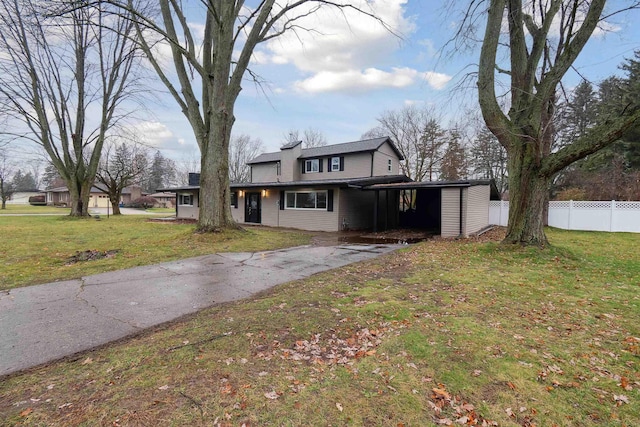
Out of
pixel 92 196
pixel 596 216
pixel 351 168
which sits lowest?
pixel 596 216

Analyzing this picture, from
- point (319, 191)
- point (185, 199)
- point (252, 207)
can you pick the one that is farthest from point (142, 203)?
point (319, 191)

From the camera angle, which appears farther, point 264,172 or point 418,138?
point 418,138

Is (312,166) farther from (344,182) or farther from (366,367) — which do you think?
(366,367)

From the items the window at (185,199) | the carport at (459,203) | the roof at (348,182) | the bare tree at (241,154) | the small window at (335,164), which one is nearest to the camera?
the carport at (459,203)

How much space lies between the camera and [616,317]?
3.85m

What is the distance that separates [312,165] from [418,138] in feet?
45.2

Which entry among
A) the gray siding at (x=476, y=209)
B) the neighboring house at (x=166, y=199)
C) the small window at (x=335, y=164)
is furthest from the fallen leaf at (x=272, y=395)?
the neighboring house at (x=166, y=199)

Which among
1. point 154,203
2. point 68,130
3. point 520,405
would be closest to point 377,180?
point 520,405

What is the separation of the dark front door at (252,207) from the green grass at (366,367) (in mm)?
14687

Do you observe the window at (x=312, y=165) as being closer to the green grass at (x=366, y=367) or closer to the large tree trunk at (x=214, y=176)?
the large tree trunk at (x=214, y=176)

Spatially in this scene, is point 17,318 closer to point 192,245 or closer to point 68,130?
point 192,245

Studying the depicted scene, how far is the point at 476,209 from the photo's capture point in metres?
14.0

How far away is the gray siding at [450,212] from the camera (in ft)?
40.7

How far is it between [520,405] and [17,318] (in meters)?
5.56
